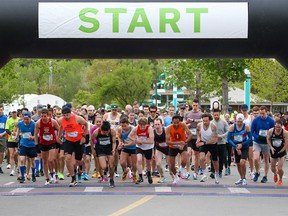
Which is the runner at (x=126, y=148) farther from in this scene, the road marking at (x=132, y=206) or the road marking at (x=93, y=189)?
the road marking at (x=132, y=206)

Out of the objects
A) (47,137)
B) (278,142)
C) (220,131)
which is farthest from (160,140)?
(278,142)

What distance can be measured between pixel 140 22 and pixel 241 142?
6.76 meters

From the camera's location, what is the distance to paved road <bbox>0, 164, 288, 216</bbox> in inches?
533

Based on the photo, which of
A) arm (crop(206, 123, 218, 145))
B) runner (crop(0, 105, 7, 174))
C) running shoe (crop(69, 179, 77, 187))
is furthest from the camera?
runner (crop(0, 105, 7, 174))

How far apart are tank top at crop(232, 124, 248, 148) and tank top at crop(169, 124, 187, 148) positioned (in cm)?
119

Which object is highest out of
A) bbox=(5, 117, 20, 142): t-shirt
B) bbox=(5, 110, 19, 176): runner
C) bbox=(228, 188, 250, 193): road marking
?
bbox=(5, 117, 20, 142): t-shirt

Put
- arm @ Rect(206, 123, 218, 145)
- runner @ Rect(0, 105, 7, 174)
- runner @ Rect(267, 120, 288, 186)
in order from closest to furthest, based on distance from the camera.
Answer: runner @ Rect(267, 120, 288, 186) → arm @ Rect(206, 123, 218, 145) → runner @ Rect(0, 105, 7, 174)

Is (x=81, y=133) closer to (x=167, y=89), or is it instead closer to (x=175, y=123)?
(x=175, y=123)

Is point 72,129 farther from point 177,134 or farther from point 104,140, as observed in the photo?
point 177,134

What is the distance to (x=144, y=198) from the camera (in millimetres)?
15469

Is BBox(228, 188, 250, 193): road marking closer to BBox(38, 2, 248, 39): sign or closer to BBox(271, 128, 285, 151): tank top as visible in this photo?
BBox(271, 128, 285, 151): tank top

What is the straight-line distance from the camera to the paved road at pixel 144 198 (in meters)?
13.5

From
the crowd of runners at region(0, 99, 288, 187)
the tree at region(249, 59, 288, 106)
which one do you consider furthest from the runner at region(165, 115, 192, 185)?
the tree at region(249, 59, 288, 106)

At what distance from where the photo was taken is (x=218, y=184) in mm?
18625
